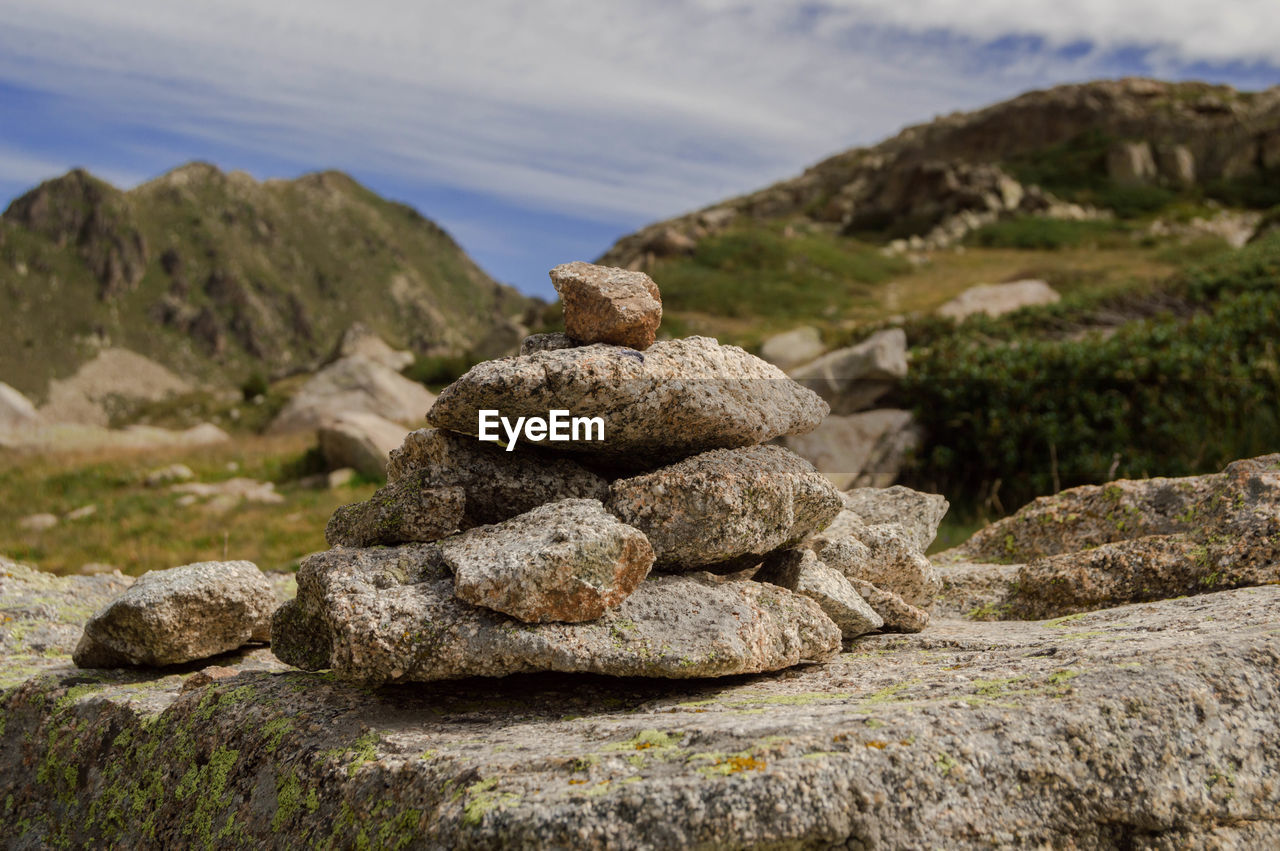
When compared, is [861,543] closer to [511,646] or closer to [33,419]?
[511,646]

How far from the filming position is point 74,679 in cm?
518

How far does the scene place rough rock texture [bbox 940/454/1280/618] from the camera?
498 centimetres

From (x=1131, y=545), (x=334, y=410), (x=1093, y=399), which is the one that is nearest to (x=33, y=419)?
(x=334, y=410)

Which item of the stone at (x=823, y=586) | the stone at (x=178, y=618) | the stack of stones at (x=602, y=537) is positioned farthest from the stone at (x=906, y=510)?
the stone at (x=178, y=618)

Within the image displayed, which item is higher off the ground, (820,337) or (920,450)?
(820,337)

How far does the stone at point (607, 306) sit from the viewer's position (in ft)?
14.2

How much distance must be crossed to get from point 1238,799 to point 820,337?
2499cm

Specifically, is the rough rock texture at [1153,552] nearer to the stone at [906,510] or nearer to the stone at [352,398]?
the stone at [906,510]

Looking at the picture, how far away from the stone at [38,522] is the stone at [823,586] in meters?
15.2

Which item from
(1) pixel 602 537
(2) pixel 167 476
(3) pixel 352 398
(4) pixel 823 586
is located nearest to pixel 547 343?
(1) pixel 602 537

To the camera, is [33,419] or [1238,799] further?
[33,419]

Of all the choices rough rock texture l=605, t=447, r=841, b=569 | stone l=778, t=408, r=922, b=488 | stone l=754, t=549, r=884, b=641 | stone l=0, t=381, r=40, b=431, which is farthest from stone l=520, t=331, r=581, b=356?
stone l=0, t=381, r=40, b=431

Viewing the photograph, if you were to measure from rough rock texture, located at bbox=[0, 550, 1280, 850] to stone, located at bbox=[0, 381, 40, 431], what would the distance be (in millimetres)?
28786

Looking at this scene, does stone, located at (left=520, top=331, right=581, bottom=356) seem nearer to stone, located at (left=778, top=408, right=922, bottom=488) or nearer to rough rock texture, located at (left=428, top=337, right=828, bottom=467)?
rough rock texture, located at (left=428, top=337, right=828, bottom=467)
